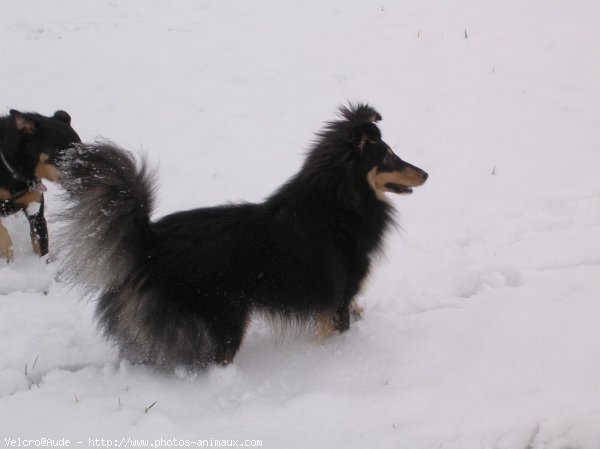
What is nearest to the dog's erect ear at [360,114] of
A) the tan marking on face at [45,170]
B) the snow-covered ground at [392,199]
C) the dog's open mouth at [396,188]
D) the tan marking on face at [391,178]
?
the tan marking on face at [391,178]

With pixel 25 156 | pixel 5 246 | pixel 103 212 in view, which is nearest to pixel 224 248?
pixel 103 212

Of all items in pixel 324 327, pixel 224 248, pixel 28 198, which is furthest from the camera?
pixel 28 198

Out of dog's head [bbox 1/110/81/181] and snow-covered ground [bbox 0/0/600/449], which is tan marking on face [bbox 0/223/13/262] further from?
dog's head [bbox 1/110/81/181]

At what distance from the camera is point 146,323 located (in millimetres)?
2861

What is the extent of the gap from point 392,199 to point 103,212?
266 cm

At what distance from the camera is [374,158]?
10.5 feet

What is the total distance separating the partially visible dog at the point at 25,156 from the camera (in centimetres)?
404

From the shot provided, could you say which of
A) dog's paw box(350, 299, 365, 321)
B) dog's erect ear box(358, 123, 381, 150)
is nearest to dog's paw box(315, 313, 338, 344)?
dog's paw box(350, 299, 365, 321)

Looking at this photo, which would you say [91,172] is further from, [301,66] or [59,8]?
[59,8]

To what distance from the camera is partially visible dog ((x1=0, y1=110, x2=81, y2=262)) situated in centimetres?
404

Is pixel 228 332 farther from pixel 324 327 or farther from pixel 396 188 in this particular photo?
pixel 396 188

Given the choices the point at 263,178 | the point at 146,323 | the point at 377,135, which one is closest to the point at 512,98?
the point at 263,178

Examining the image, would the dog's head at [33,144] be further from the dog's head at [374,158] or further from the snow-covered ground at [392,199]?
the dog's head at [374,158]

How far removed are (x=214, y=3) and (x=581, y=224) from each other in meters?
7.45
